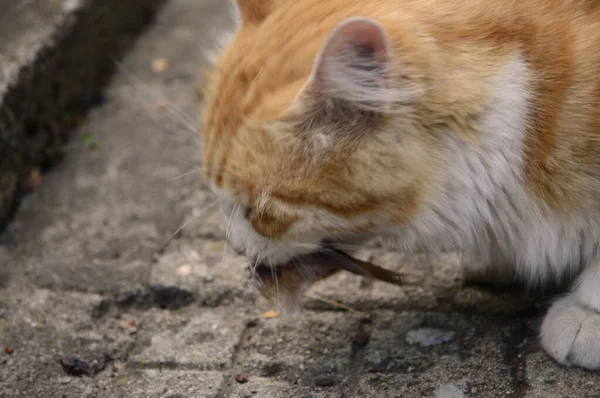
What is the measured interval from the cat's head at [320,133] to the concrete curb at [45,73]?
1.19m

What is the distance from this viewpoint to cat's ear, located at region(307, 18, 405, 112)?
4.57ft

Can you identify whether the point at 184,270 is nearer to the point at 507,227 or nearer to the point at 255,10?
the point at 255,10

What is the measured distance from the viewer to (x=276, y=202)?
61.9 inches

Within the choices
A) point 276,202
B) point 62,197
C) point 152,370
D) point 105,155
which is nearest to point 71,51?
point 105,155

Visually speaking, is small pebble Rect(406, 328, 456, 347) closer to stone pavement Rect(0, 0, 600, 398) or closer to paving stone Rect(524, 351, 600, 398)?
stone pavement Rect(0, 0, 600, 398)

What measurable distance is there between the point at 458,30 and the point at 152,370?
103 centimetres

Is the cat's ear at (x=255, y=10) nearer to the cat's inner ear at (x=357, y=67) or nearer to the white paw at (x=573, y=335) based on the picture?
the cat's inner ear at (x=357, y=67)

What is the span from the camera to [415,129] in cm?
153

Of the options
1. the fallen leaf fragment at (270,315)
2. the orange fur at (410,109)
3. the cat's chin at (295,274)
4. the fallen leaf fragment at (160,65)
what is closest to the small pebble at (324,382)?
the cat's chin at (295,274)

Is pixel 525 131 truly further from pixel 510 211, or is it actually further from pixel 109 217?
pixel 109 217

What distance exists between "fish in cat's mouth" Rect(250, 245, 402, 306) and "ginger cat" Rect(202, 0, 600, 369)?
0.25 ft

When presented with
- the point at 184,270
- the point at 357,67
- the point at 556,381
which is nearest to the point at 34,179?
the point at 184,270

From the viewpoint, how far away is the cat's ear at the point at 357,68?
1.39m

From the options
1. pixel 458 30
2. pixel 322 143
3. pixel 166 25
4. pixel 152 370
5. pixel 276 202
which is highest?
pixel 458 30
